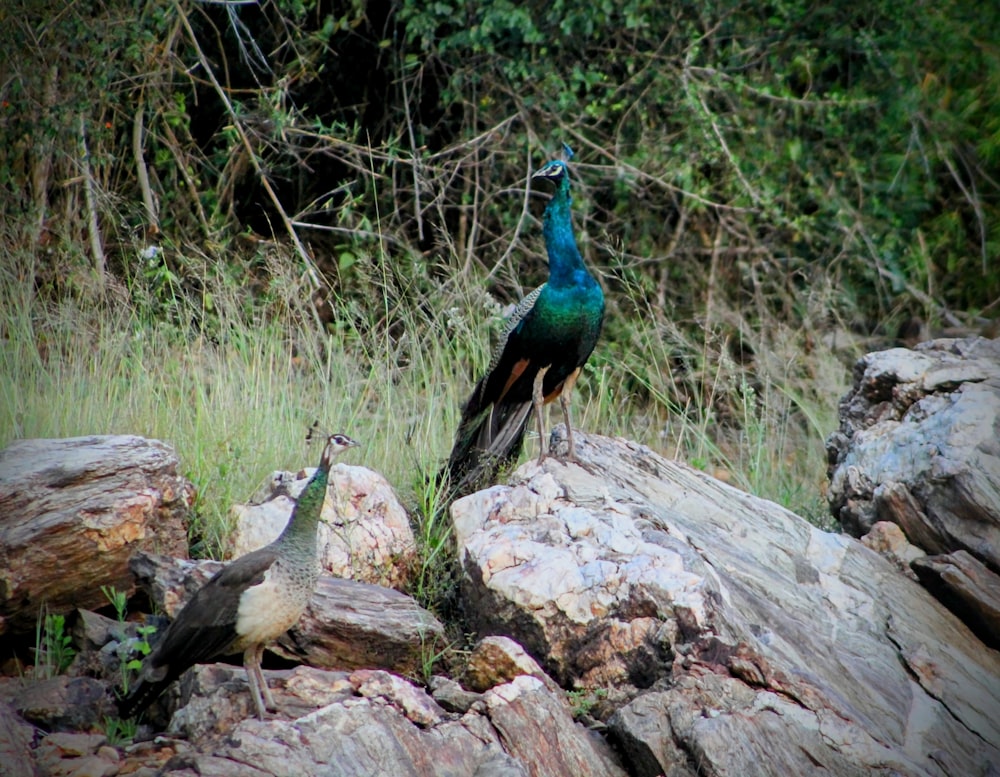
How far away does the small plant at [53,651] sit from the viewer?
12.0 feet

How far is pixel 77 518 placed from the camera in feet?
12.8

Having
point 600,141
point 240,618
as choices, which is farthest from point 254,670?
point 600,141

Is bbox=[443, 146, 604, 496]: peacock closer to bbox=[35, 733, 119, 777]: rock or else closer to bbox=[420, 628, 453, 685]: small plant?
bbox=[420, 628, 453, 685]: small plant

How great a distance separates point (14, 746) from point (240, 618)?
2.09 ft

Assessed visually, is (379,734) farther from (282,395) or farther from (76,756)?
(282,395)

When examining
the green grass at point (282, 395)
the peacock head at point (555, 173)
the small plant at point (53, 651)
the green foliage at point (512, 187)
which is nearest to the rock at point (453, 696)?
the green grass at point (282, 395)

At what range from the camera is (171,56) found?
745cm

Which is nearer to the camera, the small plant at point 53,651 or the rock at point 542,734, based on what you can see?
the rock at point 542,734

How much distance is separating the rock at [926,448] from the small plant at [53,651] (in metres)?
3.15

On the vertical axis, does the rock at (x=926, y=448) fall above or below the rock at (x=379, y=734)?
above

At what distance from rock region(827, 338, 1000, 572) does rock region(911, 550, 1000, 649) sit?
117 millimetres

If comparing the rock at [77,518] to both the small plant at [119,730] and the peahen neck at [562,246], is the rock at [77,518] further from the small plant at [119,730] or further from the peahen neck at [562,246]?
the peahen neck at [562,246]

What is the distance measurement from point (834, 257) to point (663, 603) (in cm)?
536

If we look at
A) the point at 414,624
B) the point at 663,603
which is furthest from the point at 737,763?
the point at 414,624
